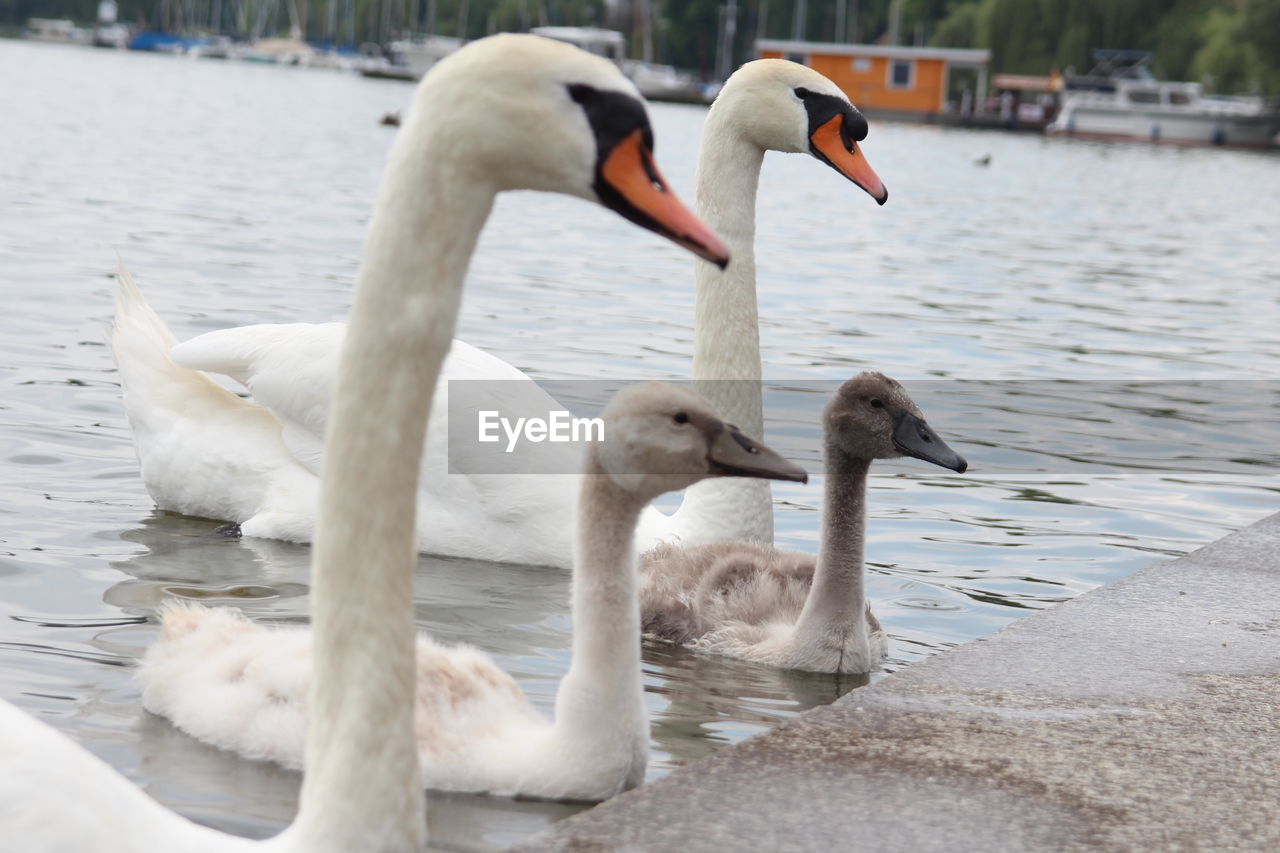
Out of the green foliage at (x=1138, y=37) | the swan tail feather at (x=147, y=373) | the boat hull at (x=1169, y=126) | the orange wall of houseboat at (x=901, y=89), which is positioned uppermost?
the green foliage at (x=1138, y=37)

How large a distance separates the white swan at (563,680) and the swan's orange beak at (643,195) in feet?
4.56

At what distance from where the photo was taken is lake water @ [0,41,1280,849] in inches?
197

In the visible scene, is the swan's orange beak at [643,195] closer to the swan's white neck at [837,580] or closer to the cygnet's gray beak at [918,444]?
the swan's white neck at [837,580]

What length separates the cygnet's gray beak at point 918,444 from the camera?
540cm

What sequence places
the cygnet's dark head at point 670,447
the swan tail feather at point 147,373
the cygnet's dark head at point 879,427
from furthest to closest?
the swan tail feather at point 147,373 → the cygnet's dark head at point 879,427 → the cygnet's dark head at point 670,447

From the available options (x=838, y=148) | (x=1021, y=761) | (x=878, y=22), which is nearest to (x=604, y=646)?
(x=1021, y=761)

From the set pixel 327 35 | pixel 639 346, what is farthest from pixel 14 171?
pixel 327 35

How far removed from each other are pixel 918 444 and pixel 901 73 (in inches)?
2813

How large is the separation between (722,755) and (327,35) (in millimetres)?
141755

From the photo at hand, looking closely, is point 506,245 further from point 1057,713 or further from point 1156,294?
point 1057,713

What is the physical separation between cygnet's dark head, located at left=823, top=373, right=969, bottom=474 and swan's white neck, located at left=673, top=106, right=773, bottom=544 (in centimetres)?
69

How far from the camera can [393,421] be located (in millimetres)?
2590

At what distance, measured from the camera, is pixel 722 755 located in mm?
3465

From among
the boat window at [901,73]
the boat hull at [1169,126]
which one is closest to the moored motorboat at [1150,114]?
the boat hull at [1169,126]
